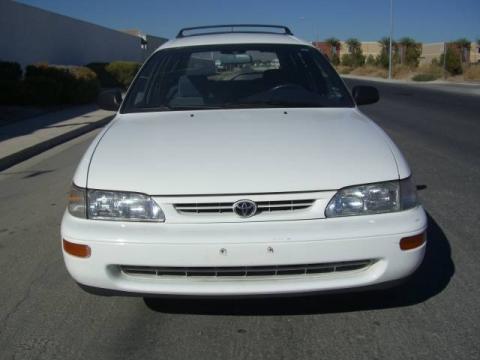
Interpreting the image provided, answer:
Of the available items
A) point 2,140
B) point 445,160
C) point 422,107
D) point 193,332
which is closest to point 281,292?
point 193,332

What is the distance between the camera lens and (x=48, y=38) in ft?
79.6

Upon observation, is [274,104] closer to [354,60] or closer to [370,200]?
[370,200]

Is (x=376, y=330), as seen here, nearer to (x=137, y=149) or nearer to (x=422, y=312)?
(x=422, y=312)

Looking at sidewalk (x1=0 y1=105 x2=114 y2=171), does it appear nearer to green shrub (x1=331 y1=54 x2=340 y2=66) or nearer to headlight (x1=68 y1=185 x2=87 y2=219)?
headlight (x1=68 y1=185 x2=87 y2=219)

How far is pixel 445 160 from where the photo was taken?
333 inches

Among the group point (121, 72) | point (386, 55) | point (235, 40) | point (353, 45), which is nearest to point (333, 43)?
point (353, 45)

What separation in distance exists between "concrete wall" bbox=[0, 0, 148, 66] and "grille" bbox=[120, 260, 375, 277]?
1866 cm

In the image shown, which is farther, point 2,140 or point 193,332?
point 2,140

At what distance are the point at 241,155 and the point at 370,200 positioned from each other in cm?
73

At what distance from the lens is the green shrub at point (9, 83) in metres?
16.2

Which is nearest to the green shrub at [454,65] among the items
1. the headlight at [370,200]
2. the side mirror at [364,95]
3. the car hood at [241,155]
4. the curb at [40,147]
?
the curb at [40,147]

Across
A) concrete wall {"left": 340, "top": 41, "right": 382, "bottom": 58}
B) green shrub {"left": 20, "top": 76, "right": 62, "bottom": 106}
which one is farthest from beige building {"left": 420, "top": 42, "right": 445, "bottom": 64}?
green shrub {"left": 20, "top": 76, "right": 62, "bottom": 106}

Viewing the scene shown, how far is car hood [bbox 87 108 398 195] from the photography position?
3.00m

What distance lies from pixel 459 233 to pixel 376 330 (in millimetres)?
2040
